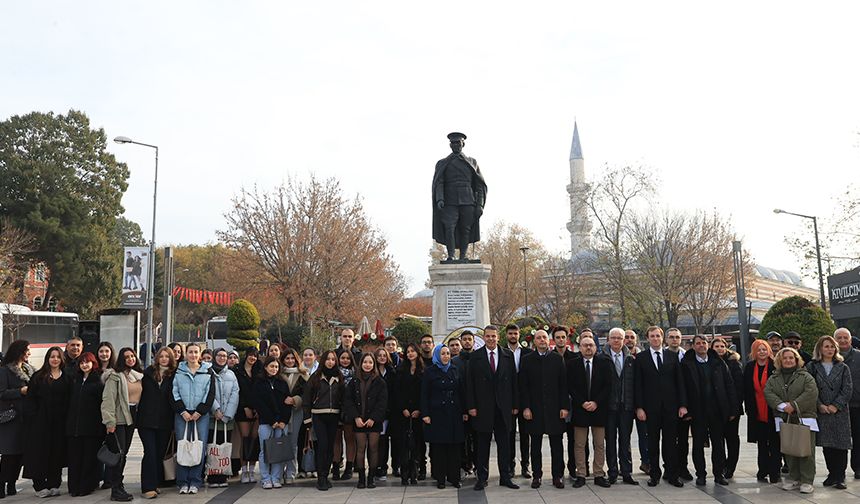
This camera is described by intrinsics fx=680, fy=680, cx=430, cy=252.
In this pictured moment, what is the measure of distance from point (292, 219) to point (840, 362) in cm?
2971

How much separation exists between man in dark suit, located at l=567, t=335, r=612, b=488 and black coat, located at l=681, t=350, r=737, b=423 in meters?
0.93

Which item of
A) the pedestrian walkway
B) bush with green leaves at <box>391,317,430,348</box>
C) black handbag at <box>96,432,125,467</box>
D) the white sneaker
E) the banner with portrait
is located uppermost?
the banner with portrait

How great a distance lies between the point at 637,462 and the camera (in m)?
9.80

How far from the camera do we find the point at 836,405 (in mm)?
7711

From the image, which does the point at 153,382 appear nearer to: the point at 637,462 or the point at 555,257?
the point at 637,462

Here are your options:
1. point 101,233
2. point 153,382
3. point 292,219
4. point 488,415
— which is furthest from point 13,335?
point 488,415

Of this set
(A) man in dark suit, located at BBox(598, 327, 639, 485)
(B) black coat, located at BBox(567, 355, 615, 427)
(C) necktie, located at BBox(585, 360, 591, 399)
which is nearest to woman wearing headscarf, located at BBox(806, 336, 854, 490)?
(A) man in dark suit, located at BBox(598, 327, 639, 485)

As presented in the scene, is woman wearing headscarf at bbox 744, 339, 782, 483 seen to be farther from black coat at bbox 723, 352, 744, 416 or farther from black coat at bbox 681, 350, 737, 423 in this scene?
black coat at bbox 681, 350, 737, 423

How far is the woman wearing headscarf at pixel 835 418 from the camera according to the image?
301 inches

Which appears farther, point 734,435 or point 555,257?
point 555,257

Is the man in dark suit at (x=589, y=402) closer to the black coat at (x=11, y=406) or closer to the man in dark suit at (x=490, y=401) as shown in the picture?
the man in dark suit at (x=490, y=401)

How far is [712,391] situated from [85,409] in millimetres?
7246

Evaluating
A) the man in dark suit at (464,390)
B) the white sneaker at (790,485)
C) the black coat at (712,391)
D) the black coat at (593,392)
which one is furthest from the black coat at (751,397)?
the man in dark suit at (464,390)

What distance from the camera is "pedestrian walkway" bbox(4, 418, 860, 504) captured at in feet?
23.5
